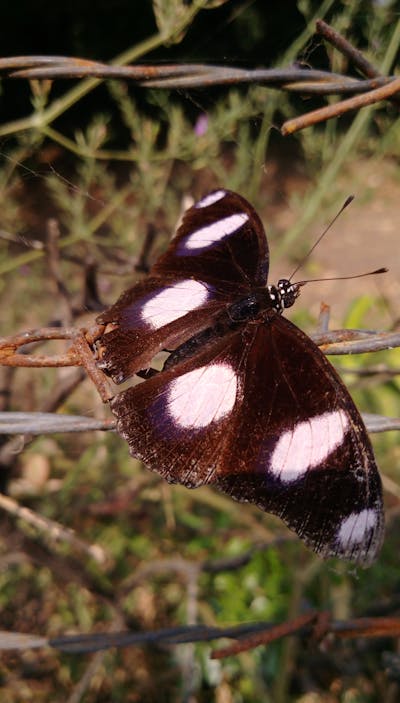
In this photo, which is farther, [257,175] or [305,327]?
[305,327]

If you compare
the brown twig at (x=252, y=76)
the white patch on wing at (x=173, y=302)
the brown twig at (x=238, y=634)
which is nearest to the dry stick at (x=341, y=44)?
the brown twig at (x=252, y=76)

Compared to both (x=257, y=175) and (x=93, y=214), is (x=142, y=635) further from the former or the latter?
(x=93, y=214)

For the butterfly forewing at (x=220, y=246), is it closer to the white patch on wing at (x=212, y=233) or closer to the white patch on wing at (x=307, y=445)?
the white patch on wing at (x=212, y=233)

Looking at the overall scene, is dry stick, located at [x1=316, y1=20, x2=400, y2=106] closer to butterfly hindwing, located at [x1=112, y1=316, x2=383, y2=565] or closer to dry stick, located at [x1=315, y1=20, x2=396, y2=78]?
dry stick, located at [x1=315, y1=20, x2=396, y2=78]

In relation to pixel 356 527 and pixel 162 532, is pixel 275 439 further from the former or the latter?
pixel 162 532

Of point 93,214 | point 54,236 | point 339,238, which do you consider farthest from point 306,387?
point 339,238

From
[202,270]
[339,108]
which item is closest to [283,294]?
[202,270]
